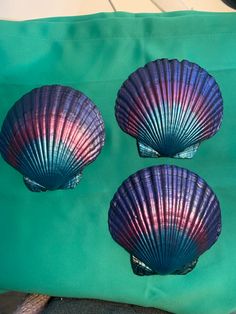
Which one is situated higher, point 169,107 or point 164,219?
point 169,107

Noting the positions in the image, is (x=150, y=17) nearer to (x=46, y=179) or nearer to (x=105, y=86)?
(x=105, y=86)

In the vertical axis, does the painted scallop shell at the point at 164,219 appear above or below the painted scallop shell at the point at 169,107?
below

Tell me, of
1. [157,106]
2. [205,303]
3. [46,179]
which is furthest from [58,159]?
[205,303]

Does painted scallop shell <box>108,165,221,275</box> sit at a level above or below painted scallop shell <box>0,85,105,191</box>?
below
